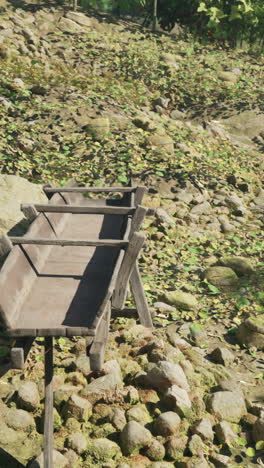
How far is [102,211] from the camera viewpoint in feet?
14.8

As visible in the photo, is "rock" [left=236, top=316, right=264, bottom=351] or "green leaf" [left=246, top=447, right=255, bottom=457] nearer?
"green leaf" [left=246, top=447, right=255, bottom=457]

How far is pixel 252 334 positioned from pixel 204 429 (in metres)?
1.74

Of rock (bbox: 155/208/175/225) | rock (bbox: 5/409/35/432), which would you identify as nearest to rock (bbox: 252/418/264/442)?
rock (bbox: 5/409/35/432)

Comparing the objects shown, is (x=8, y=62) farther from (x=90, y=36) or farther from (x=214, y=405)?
(x=214, y=405)

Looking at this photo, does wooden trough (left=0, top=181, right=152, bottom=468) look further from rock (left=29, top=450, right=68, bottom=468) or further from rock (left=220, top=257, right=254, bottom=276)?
rock (left=220, top=257, right=254, bottom=276)

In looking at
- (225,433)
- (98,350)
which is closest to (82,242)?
(98,350)

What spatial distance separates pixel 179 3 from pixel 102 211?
16.9m

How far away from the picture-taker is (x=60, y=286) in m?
3.89

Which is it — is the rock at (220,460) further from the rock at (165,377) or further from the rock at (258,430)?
the rock at (165,377)

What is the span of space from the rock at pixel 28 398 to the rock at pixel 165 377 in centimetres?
108

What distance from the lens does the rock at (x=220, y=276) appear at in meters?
6.47

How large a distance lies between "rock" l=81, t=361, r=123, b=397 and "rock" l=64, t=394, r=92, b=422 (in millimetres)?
156

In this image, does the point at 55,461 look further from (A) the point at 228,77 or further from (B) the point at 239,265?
(A) the point at 228,77

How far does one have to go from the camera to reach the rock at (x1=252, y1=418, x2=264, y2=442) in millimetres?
3760
